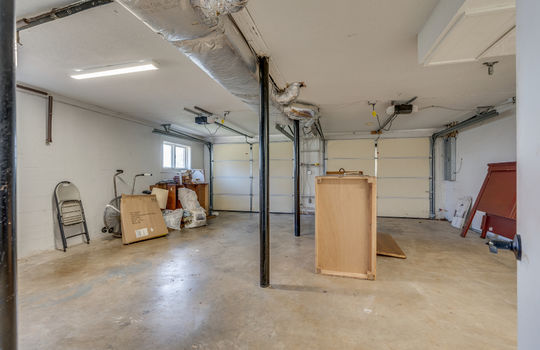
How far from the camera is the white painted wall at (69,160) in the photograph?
331 centimetres

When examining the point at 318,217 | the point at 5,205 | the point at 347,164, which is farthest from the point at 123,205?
the point at 347,164

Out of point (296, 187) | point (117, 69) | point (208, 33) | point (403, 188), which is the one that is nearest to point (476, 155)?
point (403, 188)

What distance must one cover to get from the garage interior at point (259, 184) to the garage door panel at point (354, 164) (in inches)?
54.9

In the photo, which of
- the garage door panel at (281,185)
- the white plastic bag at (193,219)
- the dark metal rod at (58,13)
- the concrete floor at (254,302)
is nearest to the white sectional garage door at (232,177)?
the garage door panel at (281,185)

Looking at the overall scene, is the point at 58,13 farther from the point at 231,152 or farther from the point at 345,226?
the point at 231,152

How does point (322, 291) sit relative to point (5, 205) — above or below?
below

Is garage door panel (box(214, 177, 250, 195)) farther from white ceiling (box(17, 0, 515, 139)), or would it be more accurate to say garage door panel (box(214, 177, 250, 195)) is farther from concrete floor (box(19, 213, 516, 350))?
concrete floor (box(19, 213, 516, 350))

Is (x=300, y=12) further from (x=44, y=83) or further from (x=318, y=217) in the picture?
(x=44, y=83)

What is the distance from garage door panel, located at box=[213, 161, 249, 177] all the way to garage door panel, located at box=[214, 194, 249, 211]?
2.41 ft

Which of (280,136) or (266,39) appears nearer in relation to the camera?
(266,39)

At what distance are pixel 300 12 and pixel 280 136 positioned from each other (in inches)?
208

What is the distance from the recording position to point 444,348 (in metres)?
1.59

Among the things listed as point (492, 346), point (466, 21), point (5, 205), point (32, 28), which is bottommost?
point (492, 346)

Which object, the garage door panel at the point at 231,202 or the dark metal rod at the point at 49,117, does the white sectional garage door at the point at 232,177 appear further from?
the dark metal rod at the point at 49,117
